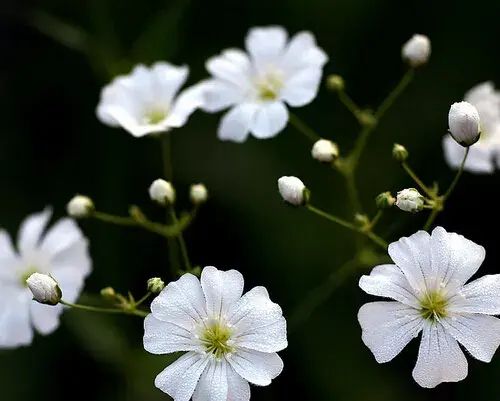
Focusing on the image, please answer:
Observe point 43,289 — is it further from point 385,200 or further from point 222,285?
point 385,200

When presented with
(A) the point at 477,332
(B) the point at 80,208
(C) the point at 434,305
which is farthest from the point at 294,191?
(B) the point at 80,208

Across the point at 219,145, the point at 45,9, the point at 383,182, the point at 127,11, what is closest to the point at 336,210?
the point at 383,182

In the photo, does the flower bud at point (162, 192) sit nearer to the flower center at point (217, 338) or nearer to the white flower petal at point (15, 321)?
the flower center at point (217, 338)

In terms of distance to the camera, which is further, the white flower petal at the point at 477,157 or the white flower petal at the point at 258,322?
the white flower petal at the point at 477,157

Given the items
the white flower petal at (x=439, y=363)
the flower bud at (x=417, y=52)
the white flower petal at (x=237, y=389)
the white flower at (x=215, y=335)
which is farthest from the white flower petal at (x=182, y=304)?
the flower bud at (x=417, y=52)

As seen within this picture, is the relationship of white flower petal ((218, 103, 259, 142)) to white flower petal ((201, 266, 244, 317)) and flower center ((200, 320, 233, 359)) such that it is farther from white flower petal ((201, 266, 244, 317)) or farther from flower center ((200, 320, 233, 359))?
flower center ((200, 320, 233, 359))

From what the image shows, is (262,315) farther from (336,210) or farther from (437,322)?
(336,210)
